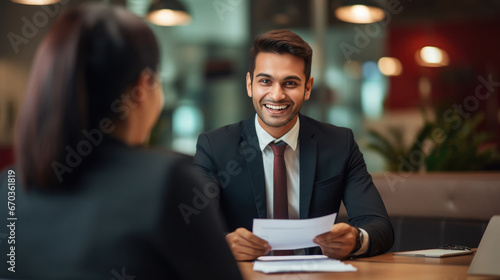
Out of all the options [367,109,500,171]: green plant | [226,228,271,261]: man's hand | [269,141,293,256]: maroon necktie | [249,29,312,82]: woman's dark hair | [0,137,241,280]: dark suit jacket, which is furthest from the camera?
[367,109,500,171]: green plant

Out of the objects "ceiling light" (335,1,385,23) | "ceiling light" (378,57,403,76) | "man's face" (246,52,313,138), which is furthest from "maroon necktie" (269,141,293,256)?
"ceiling light" (378,57,403,76)

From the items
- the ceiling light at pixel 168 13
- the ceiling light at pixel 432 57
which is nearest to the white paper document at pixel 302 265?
the ceiling light at pixel 432 57

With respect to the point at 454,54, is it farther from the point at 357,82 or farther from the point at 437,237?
the point at 437,237

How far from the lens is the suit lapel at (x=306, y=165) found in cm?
252

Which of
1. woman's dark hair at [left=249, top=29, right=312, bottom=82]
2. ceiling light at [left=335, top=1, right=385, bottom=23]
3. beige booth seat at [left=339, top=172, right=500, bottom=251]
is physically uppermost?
ceiling light at [left=335, top=1, right=385, bottom=23]

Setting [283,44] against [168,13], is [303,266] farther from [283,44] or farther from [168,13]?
[168,13]

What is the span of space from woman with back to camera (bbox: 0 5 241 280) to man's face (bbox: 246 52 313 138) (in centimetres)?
160

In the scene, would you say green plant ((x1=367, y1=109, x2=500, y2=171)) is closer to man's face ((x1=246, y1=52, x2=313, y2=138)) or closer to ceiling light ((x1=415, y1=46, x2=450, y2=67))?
ceiling light ((x1=415, y1=46, x2=450, y2=67))

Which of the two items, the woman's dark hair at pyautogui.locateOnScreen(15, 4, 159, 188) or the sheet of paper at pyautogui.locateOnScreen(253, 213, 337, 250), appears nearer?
the woman's dark hair at pyautogui.locateOnScreen(15, 4, 159, 188)

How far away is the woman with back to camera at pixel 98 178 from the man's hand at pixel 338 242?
96 cm

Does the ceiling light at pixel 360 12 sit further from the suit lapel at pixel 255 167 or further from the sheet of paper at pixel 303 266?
the sheet of paper at pixel 303 266

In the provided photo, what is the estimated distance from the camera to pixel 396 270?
182cm

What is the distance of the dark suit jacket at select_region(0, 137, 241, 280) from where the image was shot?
1.00 m

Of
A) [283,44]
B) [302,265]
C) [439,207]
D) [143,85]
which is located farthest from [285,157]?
[143,85]
